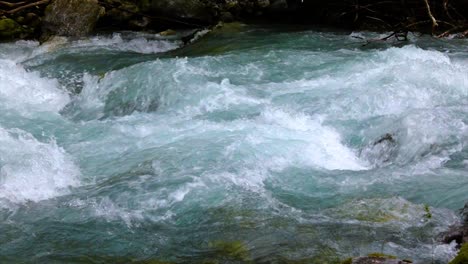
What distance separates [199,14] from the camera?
12688mm

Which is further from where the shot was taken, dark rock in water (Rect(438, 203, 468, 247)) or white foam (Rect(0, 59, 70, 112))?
white foam (Rect(0, 59, 70, 112))

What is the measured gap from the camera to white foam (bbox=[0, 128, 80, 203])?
5.50 metres

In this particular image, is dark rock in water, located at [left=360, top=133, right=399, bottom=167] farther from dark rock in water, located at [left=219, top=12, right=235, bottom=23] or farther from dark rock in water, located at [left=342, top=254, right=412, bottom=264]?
dark rock in water, located at [left=219, top=12, right=235, bottom=23]

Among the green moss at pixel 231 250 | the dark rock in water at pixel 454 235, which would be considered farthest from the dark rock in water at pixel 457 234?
the green moss at pixel 231 250

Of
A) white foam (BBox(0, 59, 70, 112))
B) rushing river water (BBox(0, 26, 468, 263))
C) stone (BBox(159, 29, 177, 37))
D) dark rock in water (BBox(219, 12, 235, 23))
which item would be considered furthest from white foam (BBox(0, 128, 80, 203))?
dark rock in water (BBox(219, 12, 235, 23))

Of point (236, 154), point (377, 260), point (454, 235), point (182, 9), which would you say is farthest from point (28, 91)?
point (377, 260)

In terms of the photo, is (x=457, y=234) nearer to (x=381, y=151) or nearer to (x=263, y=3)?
(x=381, y=151)

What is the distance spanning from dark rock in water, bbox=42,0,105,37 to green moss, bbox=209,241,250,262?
27.5 ft

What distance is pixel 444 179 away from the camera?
5.43m

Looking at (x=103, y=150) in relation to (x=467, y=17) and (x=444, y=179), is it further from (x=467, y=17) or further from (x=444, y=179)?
(x=467, y=17)

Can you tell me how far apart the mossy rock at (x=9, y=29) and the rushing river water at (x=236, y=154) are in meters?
1.60

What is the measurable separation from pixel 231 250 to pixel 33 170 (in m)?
2.47

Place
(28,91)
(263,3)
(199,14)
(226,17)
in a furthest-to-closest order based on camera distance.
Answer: (263,3) < (226,17) < (199,14) < (28,91)

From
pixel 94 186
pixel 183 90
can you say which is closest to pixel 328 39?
pixel 183 90
